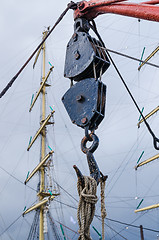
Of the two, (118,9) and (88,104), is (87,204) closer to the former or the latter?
(88,104)

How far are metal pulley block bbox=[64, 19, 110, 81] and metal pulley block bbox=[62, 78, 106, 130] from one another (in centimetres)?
13

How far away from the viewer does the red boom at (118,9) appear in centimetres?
318

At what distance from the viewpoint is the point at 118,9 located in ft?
11.4

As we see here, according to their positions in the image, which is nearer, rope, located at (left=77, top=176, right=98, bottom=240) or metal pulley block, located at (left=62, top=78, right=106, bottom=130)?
rope, located at (left=77, top=176, right=98, bottom=240)

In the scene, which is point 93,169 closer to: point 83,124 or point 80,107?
point 83,124

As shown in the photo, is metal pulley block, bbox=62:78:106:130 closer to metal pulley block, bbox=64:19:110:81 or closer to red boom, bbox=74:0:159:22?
metal pulley block, bbox=64:19:110:81

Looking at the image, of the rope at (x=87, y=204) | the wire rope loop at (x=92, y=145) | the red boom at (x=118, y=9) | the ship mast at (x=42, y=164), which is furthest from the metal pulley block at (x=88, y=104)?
the ship mast at (x=42, y=164)

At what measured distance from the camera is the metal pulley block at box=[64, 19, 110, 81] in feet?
10.4

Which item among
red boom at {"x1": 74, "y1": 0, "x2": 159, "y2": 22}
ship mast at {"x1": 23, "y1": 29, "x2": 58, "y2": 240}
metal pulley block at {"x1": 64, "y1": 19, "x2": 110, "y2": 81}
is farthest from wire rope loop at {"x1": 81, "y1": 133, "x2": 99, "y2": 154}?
ship mast at {"x1": 23, "y1": 29, "x2": 58, "y2": 240}

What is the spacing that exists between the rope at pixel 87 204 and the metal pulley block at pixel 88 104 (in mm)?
584

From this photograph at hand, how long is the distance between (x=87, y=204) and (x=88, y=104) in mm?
921

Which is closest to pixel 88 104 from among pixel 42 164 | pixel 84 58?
pixel 84 58

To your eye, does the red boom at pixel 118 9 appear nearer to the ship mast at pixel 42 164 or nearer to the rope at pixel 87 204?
the rope at pixel 87 204

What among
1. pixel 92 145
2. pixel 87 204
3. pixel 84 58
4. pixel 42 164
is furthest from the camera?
pixel 42 164
